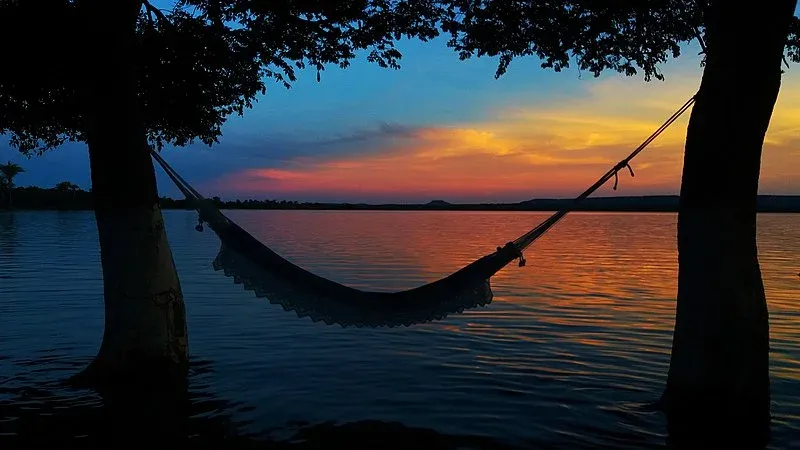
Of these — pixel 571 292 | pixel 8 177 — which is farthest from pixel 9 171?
pixel 571 292

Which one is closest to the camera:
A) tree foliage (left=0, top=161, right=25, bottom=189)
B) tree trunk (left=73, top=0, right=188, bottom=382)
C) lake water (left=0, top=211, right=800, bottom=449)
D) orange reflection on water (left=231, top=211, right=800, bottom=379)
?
lake water (left=0, top=211, right=800, bottom=449)

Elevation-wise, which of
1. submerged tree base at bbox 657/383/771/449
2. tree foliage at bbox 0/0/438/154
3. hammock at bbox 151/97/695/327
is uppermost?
tree foliage at bbox 0/0/438/154

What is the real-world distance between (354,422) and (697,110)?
3.46 meters

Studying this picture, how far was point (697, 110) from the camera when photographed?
4.88 meters

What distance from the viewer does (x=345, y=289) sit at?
5.64 metres

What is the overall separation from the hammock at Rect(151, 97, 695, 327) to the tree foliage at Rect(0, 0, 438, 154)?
Answer: 1.78 m

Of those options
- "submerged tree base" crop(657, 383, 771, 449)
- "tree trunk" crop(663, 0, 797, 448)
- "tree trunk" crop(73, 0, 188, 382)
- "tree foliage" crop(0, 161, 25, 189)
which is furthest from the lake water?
"tree foliage" crop(0, 161, 25, 189)

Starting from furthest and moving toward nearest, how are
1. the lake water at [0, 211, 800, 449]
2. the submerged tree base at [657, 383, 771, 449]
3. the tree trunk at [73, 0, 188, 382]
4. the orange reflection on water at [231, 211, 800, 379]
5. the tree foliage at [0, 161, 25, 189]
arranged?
the tree foliage at [0, 161, 25, 189]
the orange reflection on water at [231, 211, 800, 379]
the tree trunk at [73, 0, 188, 382]
the lake water at [0, 211, 800, 449]
the submerged tree base at [657, 383, 771, 449]

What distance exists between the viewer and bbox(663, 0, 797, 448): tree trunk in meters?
4.64

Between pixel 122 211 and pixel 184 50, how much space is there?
208 centimetres

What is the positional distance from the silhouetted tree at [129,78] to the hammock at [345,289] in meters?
0.63

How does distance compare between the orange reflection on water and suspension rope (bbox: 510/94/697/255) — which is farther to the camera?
the orange reflection on water

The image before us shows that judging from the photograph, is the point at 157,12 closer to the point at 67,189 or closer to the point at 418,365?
the point at 418,365

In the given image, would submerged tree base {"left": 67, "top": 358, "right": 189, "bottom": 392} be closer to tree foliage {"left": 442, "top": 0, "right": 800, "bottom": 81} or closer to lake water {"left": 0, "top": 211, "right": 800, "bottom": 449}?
lake water {"left": 0, "top": 211, "right": 800, "bottom": 449}
